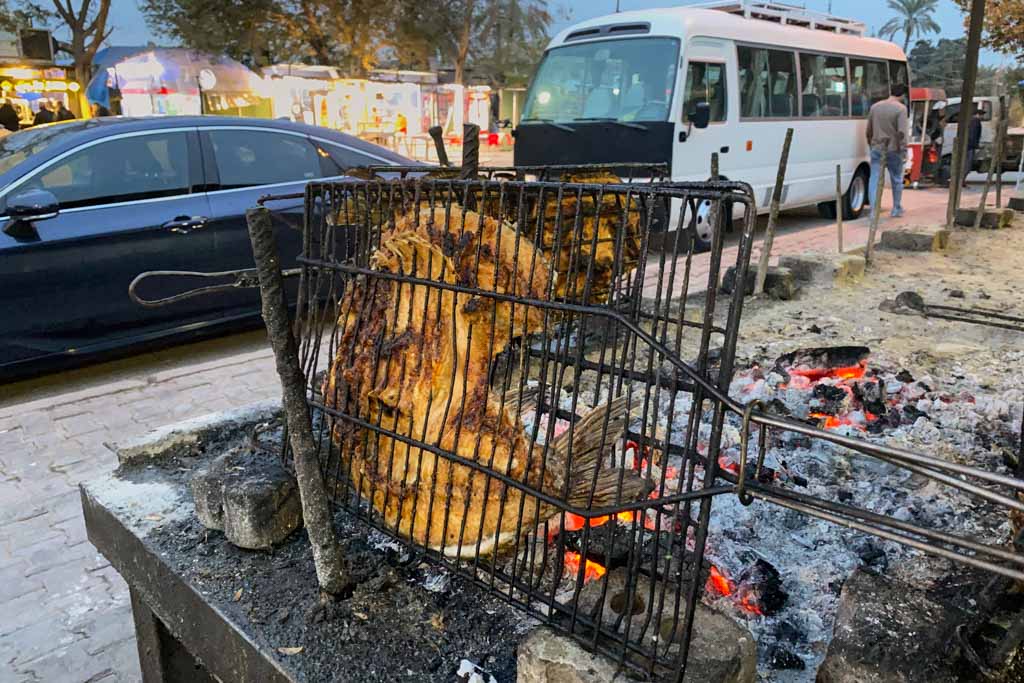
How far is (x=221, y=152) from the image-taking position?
557 cm

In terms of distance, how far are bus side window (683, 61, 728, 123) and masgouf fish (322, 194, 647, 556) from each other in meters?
8.03

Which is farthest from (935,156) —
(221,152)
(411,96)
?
(221,152)

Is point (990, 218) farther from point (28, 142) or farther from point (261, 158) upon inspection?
point (28, 142)

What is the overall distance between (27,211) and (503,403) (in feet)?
13.8

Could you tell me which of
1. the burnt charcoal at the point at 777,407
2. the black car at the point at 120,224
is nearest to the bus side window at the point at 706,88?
the black car at the point at 120,224

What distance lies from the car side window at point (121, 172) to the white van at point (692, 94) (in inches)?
196

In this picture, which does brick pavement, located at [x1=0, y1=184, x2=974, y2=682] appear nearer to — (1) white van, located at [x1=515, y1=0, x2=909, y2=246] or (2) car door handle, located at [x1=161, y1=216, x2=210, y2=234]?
(2) car door handle, located at [x1=161, y1=216, x2=210, y2=234]

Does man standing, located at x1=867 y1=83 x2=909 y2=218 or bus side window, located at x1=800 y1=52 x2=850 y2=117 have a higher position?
bus side window, located at x1=800 y1=52 x2=850 y2=117

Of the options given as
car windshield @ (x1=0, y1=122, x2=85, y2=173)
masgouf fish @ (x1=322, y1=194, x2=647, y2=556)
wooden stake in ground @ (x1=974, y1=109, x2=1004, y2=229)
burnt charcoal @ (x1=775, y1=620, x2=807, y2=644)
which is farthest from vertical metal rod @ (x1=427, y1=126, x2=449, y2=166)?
wooden stake in ground @ (x1=974, y1=109, x2=1004, y2=229)

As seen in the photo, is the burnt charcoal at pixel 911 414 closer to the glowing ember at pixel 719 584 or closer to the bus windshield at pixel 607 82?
the glowing ember at pixel 719 584

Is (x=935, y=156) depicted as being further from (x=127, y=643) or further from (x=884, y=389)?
(x=127, y=643)

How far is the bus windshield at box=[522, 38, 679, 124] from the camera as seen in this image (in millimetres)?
9109

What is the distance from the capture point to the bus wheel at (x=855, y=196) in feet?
44.2

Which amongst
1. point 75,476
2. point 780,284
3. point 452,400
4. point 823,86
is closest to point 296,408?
point 452,400
